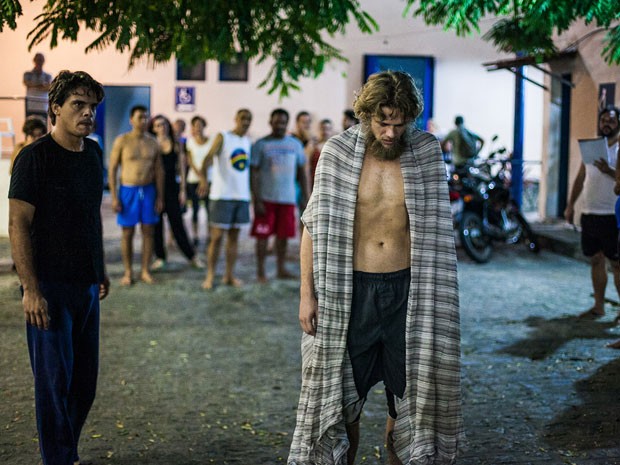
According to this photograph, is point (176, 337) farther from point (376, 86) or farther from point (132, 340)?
point (376, 86)

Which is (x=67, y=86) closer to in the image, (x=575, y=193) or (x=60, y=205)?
(x=60, y=205)

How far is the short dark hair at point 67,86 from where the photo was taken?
4.48m

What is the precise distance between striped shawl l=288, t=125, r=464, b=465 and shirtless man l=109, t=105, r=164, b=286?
→ 281 inches

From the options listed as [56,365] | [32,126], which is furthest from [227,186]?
[56,365]

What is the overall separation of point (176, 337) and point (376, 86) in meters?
4.69

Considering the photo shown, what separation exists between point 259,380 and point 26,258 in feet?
9.35

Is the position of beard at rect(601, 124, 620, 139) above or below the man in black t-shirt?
above

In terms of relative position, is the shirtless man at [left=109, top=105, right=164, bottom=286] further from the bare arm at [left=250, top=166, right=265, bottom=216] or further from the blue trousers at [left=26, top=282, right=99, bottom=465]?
the blue trousers at [left=26, top=282, right=99, bottom=465]

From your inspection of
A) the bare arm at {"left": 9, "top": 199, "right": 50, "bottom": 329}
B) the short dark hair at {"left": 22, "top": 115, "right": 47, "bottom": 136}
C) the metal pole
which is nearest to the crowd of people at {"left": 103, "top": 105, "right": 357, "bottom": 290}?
the short dark hair at {"left": 22, "top": 115, "right": 47, "bottom": 136}

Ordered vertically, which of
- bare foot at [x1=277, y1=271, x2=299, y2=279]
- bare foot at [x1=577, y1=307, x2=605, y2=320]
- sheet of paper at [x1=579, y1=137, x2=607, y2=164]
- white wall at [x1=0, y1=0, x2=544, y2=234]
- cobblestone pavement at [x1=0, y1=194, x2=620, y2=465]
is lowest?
cobblestone pavement at [x1=0, y1=194, x2=620, y2=465]

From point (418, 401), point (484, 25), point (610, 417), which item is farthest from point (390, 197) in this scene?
point (484, 25)

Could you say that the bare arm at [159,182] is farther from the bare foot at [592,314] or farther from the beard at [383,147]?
the beard at [383,147]

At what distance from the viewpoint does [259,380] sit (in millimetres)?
6895

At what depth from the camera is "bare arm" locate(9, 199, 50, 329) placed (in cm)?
437
